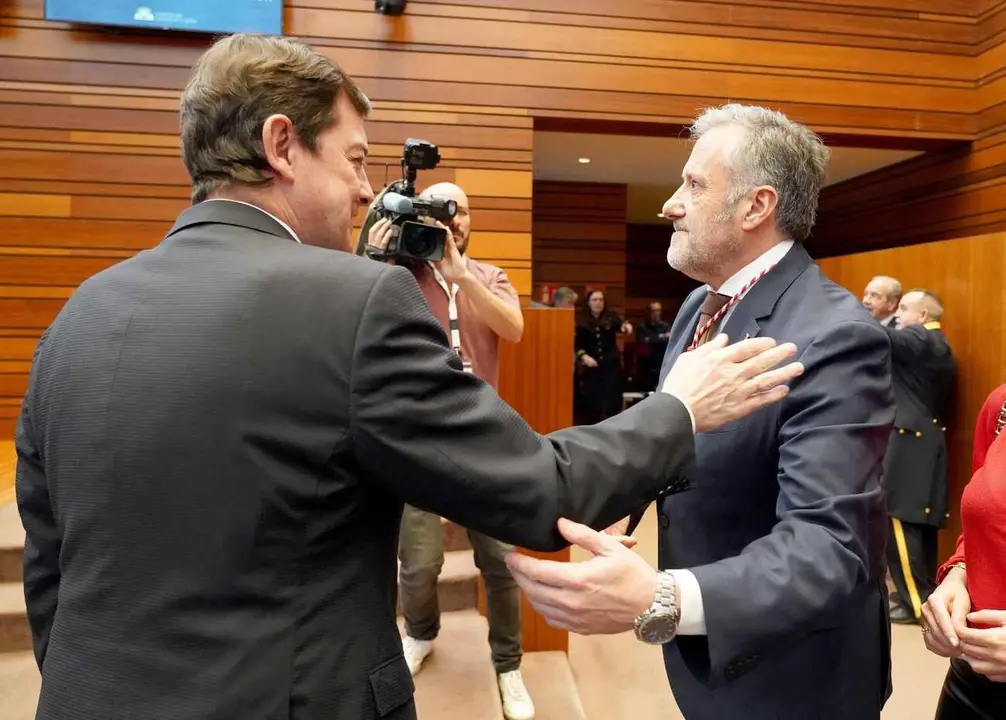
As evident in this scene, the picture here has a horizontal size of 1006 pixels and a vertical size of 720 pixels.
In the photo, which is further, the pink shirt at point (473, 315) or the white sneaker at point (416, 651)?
the white sneaker at point (416, 651)

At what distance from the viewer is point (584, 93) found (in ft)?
15.7

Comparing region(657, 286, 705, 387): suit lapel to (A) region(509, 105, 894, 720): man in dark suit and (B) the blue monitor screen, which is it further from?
(B) the blue monitor screen

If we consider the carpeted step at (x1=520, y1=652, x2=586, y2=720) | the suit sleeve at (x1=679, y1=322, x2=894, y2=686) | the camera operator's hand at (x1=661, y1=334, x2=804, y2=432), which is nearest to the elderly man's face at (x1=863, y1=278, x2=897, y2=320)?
the carpeted step at (x1=520, y1=652, x2=586, y2=720)

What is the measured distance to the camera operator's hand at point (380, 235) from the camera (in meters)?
2.01

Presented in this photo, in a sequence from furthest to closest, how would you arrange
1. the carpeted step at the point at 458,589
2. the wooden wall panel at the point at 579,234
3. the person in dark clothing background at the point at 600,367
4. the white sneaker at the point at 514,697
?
the wooden wall panel at the point at 579,234 → the person in dark clothing background at the point at 600,367 → the carpeted step at the point at 458,589 → the white sneaker at the point at 514,697

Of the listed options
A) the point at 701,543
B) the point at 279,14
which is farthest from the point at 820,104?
the point at 701,543

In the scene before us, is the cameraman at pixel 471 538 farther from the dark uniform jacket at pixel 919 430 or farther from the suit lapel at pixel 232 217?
the dark uniform jacket at pixel 919 430

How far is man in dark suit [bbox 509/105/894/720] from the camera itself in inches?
33.5

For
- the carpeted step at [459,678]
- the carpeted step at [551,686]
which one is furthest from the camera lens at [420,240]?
the carpeted step at [551,686]

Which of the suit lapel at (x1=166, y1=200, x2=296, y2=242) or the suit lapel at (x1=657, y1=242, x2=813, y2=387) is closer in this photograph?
the suit lapel at (x1=166, y1=200, x2=296, y2=242)

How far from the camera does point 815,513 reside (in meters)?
0.91

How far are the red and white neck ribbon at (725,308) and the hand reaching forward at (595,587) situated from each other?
531mm

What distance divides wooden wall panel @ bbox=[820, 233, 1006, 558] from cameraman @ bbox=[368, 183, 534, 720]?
2678mm

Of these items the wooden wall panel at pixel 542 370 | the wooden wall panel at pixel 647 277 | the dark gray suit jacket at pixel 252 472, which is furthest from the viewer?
the wooden wall panel at pixel 647 277
